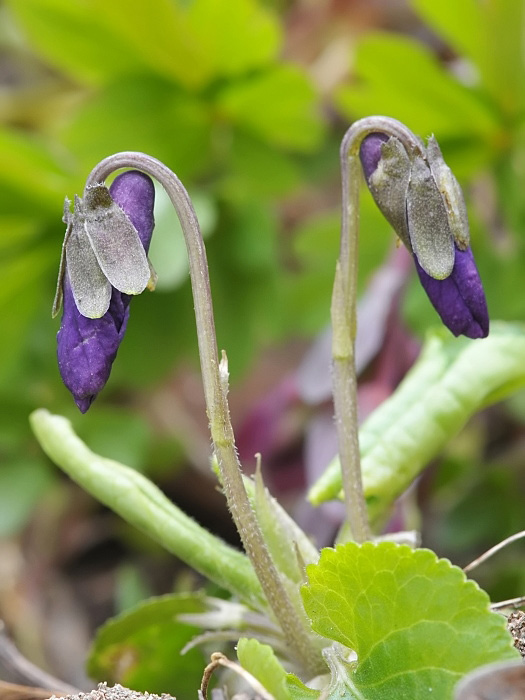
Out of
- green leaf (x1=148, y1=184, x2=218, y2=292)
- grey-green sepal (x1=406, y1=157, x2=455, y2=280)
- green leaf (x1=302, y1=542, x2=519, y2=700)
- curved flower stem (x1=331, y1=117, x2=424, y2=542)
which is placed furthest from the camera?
green leaf (x1=148, y1=184, x2=218, y2=292)

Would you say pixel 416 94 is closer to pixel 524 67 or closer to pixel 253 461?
pixel 524 67

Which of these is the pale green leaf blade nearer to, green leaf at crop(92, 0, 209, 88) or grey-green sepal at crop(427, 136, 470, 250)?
Result: grey-green sepal at crop(427, 136, 470, 250)

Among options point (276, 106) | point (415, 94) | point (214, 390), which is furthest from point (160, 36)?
point (214, 390)

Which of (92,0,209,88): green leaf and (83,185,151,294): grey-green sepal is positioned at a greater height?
(92,0,209,88): green leaf

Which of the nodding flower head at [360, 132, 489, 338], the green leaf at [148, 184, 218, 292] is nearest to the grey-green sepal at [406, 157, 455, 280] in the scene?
the nodding flower head at [360, 132, 489, 338]

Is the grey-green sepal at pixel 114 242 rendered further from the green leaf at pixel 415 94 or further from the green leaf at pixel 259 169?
the green leaf at pixel 259 169

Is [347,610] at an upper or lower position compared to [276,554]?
lower

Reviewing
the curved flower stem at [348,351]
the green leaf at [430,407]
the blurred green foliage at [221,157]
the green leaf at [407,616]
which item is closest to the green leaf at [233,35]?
the blurred green foliage at [221,157]

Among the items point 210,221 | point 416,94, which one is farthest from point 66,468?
point 416,94
